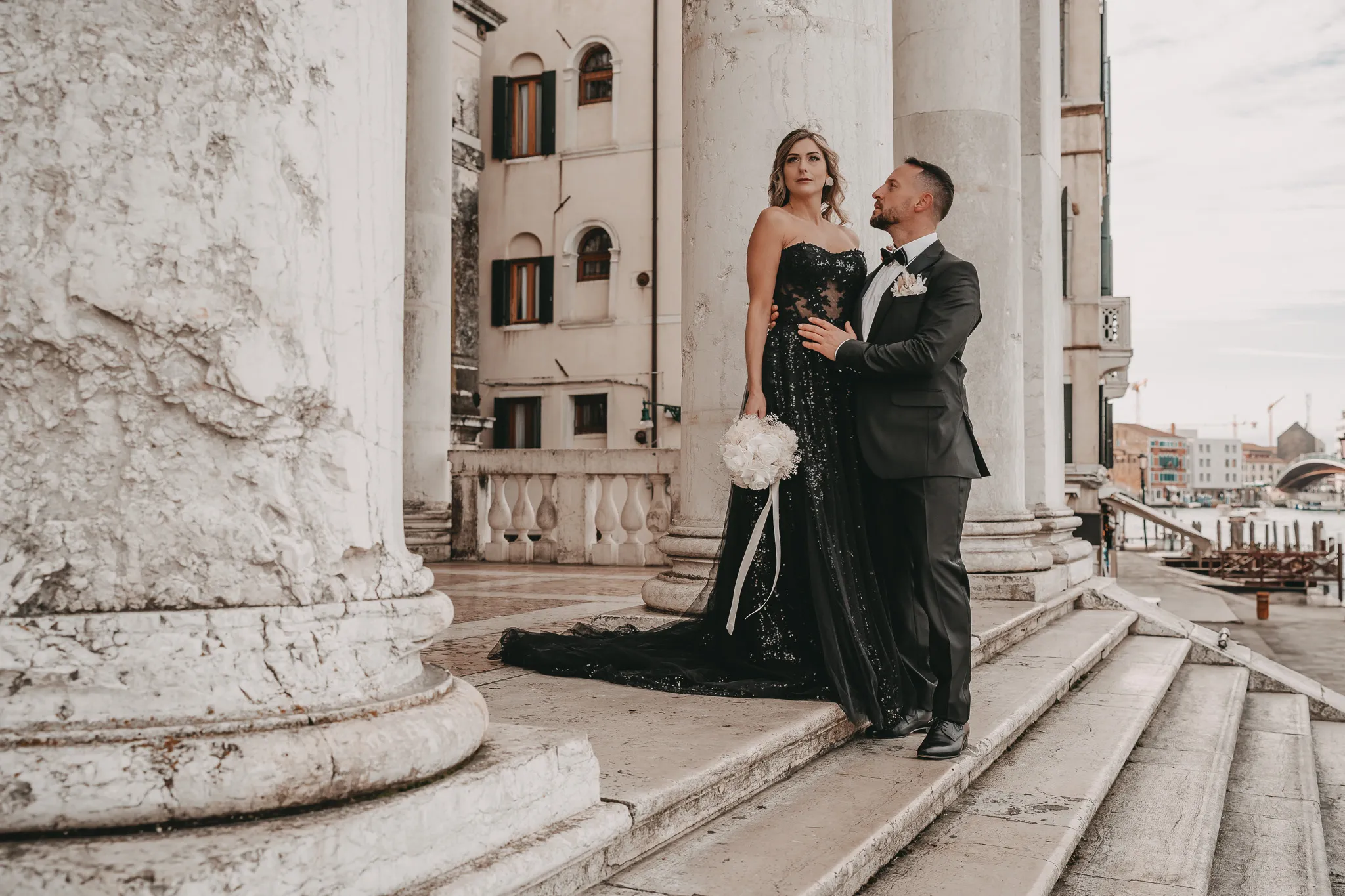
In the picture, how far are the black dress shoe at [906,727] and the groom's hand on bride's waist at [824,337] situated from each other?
1.25 meters

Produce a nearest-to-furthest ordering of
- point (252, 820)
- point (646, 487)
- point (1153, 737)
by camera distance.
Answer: point (252, 820) < point (1153, 737) < point (646, 487)

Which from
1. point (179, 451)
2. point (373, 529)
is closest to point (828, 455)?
point (373, 529)

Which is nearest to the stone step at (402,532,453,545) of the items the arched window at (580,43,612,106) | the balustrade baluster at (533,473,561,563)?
the balustrade baluster at (533,473,561,563)

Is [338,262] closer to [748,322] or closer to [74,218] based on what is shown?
[74,218]

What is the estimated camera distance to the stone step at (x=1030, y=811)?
281 centimetres

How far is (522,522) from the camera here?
1065 centimetres

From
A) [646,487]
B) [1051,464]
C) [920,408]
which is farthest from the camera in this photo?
[646,487]

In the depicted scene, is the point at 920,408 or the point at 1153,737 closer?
the point at 920,408

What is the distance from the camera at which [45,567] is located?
1810mm

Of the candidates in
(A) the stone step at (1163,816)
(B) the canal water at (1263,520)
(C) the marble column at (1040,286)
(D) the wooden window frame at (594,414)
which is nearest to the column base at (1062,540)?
(C) the marble column at (1040,286)

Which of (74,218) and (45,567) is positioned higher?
(74,218)

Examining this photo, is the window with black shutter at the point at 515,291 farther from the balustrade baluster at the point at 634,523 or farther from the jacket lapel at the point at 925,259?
the jacket lapel at the point at 925,259

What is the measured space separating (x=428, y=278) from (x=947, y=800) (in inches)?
334

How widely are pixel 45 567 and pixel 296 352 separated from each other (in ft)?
1.70
